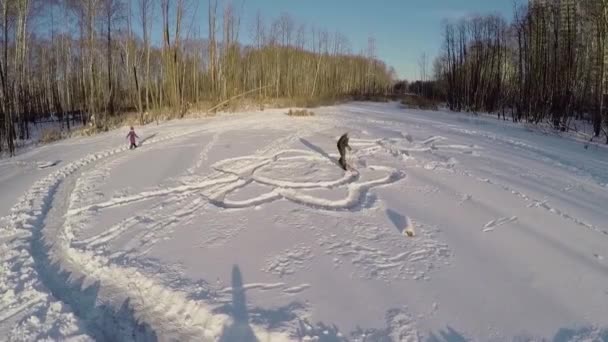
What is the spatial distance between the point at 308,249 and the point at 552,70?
23.6 metres

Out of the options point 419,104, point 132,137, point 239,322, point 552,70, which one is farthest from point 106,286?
point 419,104

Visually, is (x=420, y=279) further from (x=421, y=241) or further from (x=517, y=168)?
(x=517, y=168)

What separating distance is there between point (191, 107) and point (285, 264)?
21166mm

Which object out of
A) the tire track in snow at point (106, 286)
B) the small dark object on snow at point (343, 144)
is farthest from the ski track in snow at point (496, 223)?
the tire track in snow at point (106, 286)

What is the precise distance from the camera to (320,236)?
580 centimetres

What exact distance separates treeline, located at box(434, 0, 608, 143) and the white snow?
10.4m

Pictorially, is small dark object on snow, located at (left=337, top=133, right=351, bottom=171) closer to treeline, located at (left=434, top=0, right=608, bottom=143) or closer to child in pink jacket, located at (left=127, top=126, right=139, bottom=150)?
child in pink jacket, located at (left=127, top=126, right=139, bottom=150)

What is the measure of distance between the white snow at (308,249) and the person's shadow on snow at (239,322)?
2 cm

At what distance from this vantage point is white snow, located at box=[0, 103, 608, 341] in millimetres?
3885

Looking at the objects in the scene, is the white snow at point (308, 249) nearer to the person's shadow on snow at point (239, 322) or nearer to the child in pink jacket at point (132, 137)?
the person's shadow on snow at point (239, 322)

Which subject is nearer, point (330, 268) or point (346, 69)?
point (330, 268)

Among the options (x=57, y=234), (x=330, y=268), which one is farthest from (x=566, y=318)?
(x=57, y=234)

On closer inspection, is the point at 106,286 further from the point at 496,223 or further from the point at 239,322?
the point at 496,223

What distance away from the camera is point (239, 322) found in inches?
151
